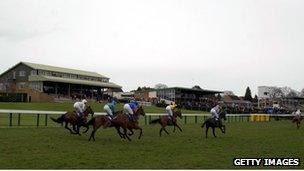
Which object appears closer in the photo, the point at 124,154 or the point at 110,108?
the point at 124,154

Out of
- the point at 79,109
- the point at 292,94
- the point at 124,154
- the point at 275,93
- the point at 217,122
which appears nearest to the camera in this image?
the point at 124,154

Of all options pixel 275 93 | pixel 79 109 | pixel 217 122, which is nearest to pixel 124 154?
pixel 79 109

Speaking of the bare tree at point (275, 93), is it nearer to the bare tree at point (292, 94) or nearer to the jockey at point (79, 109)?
the bare tree at point (292, 94)

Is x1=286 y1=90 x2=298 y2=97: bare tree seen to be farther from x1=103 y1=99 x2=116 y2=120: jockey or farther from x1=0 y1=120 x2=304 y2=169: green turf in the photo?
x1=0 y1=120 x2=304 y2=169: green turf

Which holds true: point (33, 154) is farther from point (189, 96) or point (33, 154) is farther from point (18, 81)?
point (189, 96)

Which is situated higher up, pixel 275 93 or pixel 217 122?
pixel 275 93

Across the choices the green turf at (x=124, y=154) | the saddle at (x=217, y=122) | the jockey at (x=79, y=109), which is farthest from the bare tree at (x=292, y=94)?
the green turf at (x=124, y=154)

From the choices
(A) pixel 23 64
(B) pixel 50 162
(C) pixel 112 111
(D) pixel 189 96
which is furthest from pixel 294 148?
(D) pixel 189 96

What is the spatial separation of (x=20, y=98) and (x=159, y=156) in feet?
173

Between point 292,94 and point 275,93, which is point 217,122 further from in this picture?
point 292,94

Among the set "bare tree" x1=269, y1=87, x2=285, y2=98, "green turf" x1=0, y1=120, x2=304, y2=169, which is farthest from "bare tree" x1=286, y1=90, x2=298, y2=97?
"green turf" x1=0, y1=120, x2=304, y2=169

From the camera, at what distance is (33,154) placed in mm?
14398

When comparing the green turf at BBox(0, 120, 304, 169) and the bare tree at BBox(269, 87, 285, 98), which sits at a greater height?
the bare tree at BBox(269, 87, 285, 98)

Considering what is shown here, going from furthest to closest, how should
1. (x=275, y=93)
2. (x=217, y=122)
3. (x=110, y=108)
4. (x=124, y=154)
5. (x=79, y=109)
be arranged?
(x=275, y=93) < (x=217, y=122) < (x=79, y=109) < (x=110, y=108) < (x=124, y=154)
